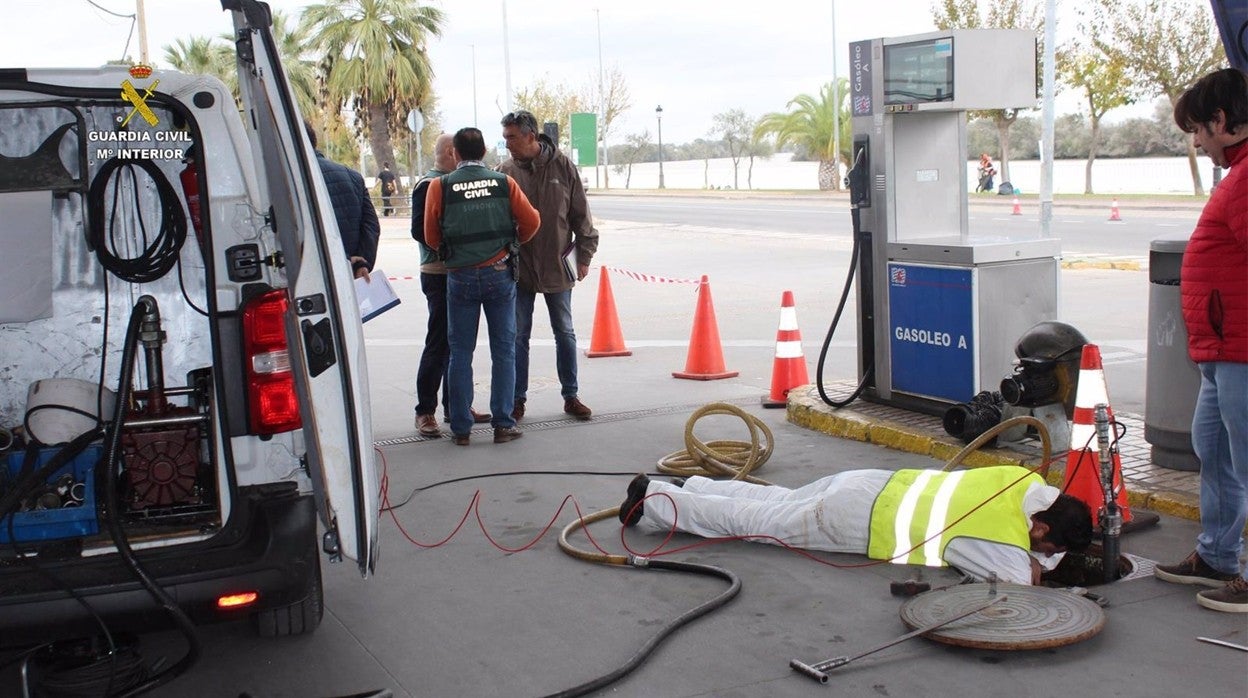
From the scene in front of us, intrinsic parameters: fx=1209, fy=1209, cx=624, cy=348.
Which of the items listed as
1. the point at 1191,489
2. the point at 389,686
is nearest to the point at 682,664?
the point at 389,686

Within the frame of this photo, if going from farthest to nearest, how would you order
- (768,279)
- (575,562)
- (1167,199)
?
1. (1167,199)
2. (768,279)
3. (575,562)

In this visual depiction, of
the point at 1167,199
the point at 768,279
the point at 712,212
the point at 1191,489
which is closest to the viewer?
the point at 1191,489

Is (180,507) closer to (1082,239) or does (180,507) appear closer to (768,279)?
(768,279)

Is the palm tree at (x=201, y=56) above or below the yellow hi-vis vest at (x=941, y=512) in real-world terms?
above

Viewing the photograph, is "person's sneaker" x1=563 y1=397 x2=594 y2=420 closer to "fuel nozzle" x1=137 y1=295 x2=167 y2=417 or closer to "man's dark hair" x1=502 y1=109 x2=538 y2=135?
"man's dark hair" x1=502 y1=109 x2=538 y2=135

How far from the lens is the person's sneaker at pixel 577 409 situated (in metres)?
8.09

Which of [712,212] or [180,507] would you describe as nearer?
[180,507]

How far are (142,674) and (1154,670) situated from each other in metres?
3.21

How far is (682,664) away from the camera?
4.07 metres

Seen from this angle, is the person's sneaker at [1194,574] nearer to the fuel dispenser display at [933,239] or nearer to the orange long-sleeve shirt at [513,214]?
the fuel dispenser display at [933,239]

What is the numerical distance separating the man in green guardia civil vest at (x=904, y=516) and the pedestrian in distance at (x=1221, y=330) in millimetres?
465

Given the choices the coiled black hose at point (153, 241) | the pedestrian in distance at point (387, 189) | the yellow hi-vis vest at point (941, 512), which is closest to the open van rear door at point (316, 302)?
the coiled black hose at point (153, 241)

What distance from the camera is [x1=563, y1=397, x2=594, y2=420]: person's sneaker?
809 centimetres

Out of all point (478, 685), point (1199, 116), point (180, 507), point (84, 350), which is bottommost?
point (478, 685)
